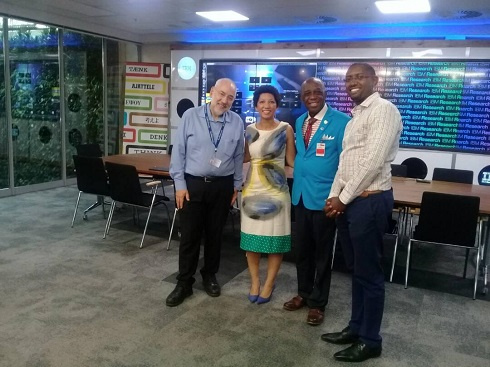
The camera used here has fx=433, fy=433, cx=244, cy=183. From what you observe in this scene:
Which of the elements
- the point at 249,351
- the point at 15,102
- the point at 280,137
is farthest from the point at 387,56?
the point at 15,102

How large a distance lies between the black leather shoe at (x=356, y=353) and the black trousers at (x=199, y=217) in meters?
1.21

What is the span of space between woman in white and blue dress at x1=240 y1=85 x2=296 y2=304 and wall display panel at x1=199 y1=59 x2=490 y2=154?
3.99m

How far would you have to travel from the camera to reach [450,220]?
3.28 meters

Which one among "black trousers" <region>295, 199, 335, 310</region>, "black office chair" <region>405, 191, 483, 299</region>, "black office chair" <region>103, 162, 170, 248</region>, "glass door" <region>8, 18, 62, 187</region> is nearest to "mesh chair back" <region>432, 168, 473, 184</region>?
"black office chair" <region>405, 191, 483, 299</region>

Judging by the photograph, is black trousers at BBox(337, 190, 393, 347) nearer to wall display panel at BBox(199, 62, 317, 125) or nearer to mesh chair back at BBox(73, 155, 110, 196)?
mesh chair back at BBox(73, 155, 110, 196)

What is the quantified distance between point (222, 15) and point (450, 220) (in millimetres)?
4367

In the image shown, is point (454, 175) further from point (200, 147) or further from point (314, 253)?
point (200, 147)

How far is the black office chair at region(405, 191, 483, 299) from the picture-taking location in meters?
3.18

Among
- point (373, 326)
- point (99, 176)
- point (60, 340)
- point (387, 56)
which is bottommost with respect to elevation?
point (60, 340)

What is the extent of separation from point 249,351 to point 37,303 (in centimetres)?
156

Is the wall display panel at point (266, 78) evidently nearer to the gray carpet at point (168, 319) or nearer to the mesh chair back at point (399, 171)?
the mesh chair back at point (399, 171)

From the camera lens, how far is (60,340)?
256 cm

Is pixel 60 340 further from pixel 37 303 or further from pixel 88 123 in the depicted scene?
pixel 88 123

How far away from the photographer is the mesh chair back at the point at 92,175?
181 inches
